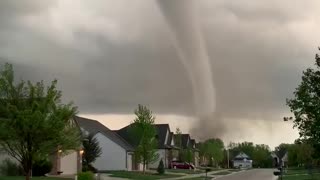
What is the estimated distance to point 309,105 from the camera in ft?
75.6

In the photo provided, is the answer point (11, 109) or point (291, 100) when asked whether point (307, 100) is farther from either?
point (11, 109)

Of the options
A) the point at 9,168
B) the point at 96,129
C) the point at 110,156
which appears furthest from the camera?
the point at 96,129

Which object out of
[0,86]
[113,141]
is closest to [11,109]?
[0,86]

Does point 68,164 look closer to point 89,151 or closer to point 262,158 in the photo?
point 89,151

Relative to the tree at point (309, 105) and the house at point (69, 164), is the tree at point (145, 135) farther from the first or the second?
the tree at point (309, 105)

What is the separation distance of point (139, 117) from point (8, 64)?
33.3 meters

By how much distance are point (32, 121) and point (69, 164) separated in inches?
1126

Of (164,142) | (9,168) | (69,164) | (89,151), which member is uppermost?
(164,142)

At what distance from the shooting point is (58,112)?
93.7ft

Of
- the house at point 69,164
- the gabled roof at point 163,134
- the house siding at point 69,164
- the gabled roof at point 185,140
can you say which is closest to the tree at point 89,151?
the house at point 69,164

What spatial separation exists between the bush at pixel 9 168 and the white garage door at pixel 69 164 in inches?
352

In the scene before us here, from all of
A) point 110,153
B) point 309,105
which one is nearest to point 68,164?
point 110,153

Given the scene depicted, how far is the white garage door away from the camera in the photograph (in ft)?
177

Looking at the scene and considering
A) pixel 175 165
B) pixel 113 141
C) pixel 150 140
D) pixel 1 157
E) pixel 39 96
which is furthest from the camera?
pixel 175 165
